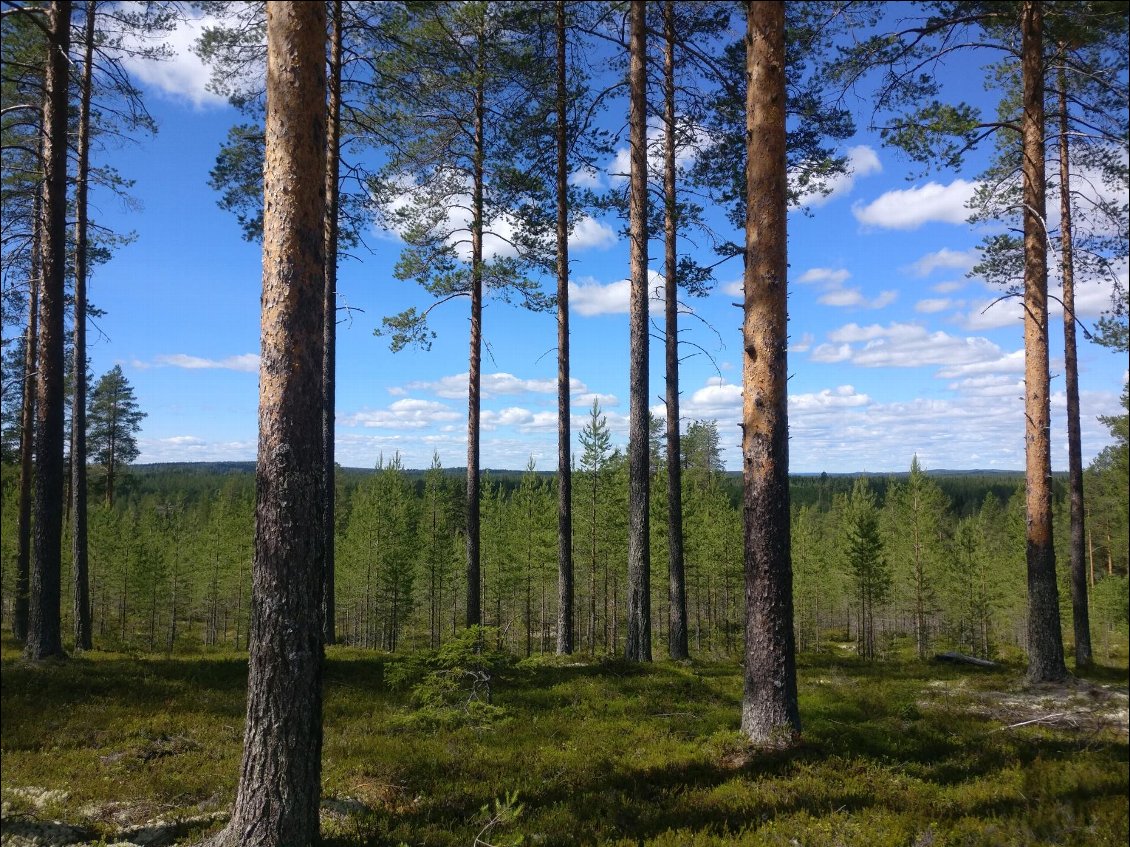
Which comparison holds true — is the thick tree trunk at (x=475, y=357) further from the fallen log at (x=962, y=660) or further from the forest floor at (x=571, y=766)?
the fallen log at (x=962, y=660)

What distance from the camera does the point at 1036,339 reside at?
437 inches

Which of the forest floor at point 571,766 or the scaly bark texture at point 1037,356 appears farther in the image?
the scaly bark texture at point 1037,356

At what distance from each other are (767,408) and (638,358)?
6199 mm

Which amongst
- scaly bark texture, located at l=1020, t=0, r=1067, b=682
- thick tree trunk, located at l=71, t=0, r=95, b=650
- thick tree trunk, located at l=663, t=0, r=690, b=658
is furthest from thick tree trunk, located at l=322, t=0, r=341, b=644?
scaly bark texture, located at l=1020, t=0, r=1067, b=682

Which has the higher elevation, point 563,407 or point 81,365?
point 81,365

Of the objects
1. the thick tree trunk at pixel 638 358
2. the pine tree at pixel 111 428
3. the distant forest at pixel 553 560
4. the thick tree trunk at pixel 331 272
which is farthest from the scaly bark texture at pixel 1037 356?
the pine tree at pixel 111 428

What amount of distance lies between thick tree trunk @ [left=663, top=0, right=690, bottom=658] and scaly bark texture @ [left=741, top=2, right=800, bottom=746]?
6.87 meters

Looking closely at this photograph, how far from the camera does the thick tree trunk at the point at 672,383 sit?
14.7 metres

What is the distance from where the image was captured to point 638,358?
13.1 m

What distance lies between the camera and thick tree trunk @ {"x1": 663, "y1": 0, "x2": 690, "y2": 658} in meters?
14.7

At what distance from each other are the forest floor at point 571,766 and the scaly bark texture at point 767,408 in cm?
70

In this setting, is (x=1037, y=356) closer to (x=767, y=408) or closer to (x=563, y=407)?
(x=767, y=408)

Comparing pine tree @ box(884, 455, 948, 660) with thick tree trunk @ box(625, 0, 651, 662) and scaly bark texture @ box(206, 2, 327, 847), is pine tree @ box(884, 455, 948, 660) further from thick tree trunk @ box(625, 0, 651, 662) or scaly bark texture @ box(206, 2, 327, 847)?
scaly bark texture @ box(206, 2, 327, 847)

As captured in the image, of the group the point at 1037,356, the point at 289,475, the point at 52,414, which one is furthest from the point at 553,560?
the point at 289,475
